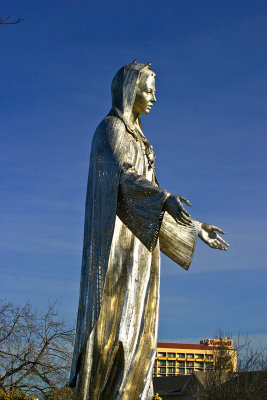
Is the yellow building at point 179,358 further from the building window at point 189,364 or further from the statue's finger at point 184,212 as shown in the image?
the statue's finger at point 184,212

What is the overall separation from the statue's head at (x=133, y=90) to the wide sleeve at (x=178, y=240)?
3.69 ft

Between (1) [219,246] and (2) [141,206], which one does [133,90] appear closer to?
(2) [141,206]

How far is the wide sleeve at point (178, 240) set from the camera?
7020mm

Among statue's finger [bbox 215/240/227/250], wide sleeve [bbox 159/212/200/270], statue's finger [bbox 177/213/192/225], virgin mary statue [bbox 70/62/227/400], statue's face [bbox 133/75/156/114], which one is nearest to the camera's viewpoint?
statue's finger [bbox 177/213/192/225]

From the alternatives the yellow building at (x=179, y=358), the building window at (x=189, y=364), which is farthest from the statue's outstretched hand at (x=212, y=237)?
the building window at (x=189, y=364)

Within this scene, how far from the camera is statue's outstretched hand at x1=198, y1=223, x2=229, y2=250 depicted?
709 centimetres

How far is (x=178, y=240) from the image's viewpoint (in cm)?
708

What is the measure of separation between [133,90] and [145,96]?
19 cm

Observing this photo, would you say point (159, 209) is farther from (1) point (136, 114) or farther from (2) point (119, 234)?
(1) point (136, 114)

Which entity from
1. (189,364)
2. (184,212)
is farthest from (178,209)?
(189,364)

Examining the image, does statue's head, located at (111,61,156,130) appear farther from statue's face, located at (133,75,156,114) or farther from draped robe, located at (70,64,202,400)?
draped robe, located at (70,64,202,400)

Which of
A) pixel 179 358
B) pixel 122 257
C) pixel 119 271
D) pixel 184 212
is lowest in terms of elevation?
pixel 119 271

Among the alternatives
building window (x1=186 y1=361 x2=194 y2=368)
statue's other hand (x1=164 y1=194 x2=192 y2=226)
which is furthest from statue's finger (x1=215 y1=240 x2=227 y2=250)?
building window (x1=186 y1=361 x2=194 y2=368)

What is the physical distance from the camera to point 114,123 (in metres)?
7.04
